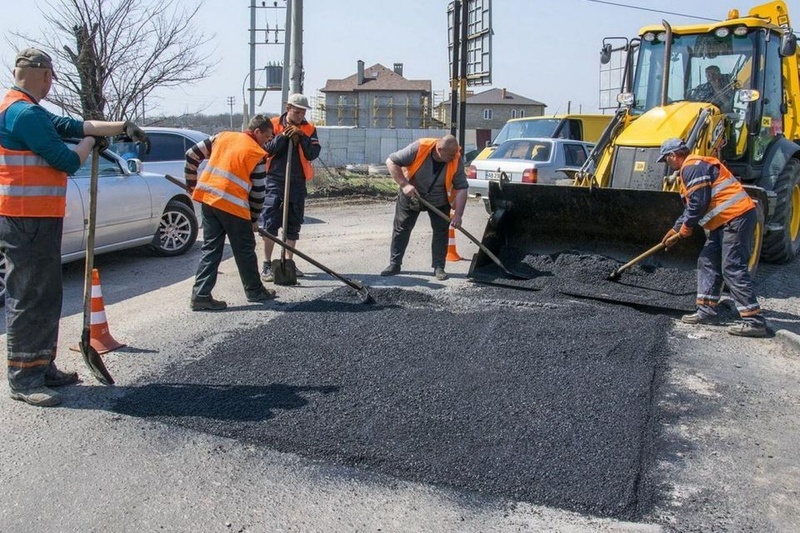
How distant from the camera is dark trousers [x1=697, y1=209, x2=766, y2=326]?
5.54 meters

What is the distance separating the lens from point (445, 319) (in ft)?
18.5

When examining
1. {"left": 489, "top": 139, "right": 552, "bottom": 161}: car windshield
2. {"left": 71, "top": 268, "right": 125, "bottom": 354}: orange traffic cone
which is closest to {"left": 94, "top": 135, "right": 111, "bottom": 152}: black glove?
{"left": 71, "top": 268, "right": 125, "bottom": 354}: orange traffic cone

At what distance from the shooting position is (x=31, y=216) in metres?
3.86

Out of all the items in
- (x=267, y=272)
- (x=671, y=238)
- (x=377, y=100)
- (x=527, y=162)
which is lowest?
(x=267, y=272)

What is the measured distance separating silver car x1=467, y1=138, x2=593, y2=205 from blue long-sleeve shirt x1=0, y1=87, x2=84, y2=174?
876 cm

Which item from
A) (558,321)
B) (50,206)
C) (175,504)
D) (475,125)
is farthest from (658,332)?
(475,125)

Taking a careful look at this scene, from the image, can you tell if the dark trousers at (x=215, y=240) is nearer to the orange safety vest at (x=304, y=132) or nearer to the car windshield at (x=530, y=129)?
the orange safety vest at (x=304, y=132)

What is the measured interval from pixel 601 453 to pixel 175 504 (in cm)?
202

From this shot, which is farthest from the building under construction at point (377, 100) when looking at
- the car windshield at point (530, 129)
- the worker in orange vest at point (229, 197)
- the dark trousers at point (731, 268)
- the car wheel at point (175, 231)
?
the dark trousers at point (731, 268)

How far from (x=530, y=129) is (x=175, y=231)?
10.1 metres

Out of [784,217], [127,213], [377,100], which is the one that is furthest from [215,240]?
[377,100]

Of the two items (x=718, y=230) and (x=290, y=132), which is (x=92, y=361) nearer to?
(x=290, y=132)

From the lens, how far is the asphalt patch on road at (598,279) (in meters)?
6.12

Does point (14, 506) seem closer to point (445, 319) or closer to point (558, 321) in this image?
point (445, 319)
